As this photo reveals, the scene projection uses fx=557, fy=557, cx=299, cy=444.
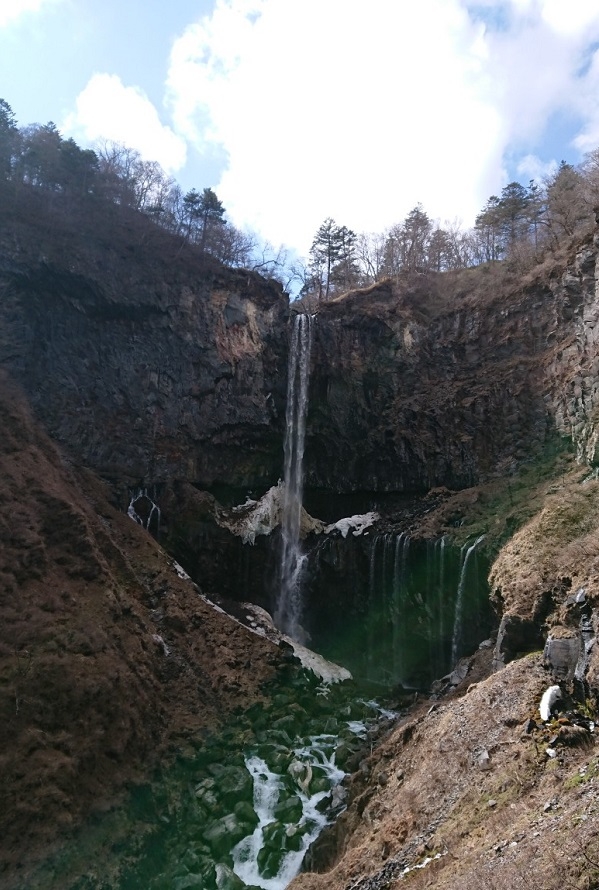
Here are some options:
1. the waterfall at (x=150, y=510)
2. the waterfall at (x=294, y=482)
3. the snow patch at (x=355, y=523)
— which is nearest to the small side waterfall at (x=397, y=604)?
the waterfall at (x=294, y=482)

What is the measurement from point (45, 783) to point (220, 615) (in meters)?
9.58

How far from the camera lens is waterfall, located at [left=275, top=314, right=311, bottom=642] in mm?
26422

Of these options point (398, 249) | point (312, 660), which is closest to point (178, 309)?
point (312, 660)

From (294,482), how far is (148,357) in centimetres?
966

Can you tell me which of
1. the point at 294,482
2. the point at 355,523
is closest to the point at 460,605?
the point at 355,523

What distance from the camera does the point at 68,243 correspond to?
25.5m

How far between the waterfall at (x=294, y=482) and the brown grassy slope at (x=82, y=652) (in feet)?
19.0

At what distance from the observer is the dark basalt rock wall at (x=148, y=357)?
24281 mm

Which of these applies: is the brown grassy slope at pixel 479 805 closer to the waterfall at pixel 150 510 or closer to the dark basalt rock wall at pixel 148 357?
the waterfall at pixel 150 510

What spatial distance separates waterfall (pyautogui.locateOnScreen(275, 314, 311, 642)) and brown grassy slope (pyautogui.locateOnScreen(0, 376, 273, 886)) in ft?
19.0

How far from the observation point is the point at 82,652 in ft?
48.6

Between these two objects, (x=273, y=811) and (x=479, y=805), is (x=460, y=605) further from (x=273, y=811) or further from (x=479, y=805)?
(x=479, y=805)

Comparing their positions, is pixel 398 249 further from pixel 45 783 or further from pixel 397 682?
pixel 45 783

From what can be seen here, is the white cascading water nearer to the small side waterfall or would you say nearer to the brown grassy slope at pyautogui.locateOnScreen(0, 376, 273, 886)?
the brown grassy slope at pyautogui.locateOnScreen(0, 376, 273, 886)
